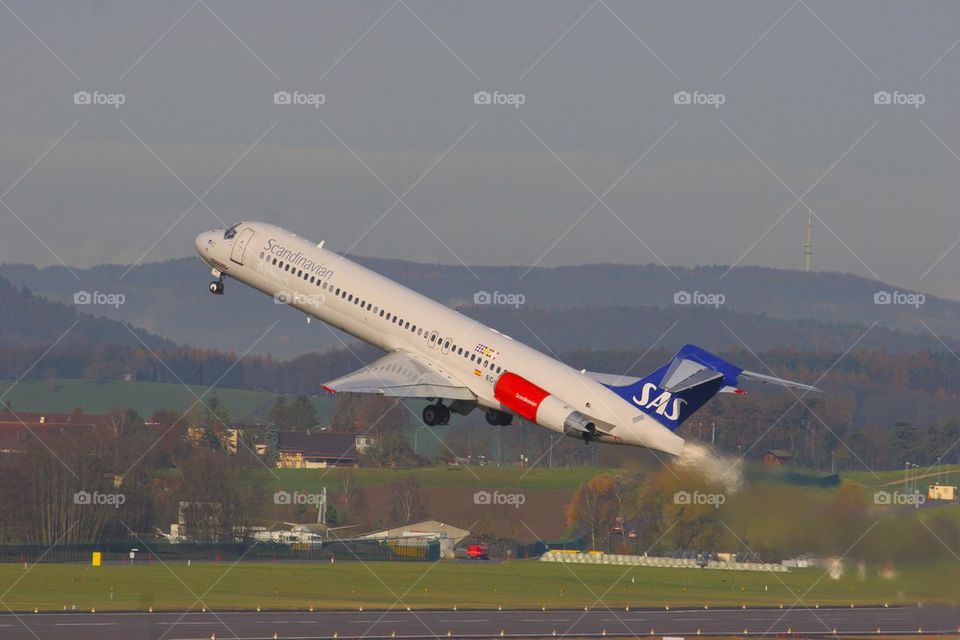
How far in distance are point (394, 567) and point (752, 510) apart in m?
31.8

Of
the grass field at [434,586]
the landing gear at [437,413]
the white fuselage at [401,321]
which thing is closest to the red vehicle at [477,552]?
the grass field at [434,586]

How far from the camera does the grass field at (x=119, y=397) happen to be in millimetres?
141000

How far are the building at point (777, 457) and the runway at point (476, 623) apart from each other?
7751 millimetres

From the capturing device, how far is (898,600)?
226ft

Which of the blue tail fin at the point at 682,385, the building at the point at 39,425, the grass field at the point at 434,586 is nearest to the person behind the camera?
the blue tail fin at the point at 682,385

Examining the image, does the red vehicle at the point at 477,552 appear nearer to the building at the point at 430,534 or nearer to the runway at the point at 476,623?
the building at the point at 430,534

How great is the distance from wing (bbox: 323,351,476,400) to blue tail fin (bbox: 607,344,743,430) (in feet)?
28.8

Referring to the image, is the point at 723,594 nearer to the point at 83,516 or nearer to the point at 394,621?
the point at 394,621

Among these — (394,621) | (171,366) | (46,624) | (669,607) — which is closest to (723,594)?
(669,607)

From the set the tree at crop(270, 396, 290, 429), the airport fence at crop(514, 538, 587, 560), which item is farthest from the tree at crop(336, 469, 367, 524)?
the tree at crop(270, 396, 290, 429)

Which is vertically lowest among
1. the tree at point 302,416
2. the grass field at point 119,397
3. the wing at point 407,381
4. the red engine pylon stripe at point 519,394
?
the red engine pylon stripe at point 519,394

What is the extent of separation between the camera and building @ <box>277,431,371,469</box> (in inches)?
4611

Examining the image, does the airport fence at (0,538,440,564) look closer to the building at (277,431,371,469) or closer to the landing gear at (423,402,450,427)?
the building at (277,431,371,469)

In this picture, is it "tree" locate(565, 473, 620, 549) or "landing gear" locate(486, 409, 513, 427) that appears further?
"tree" locate(565, 473, 620, 549)
